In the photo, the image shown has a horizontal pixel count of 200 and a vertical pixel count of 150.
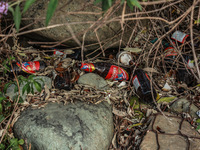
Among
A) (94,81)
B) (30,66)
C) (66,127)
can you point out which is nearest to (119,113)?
(94,81)

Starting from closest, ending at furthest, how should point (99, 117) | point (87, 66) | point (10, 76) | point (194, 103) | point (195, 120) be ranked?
1. point (99, 117)
2. point (195, 120)
3. point (194, 103)
4. point (10, 76)
5. point (87, 66)

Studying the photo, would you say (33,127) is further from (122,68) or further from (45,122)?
(122,68)

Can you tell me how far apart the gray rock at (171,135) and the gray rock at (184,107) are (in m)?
0.21

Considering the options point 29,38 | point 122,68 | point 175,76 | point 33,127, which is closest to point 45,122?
point 33,127

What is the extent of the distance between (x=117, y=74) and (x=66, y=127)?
98 centimetres

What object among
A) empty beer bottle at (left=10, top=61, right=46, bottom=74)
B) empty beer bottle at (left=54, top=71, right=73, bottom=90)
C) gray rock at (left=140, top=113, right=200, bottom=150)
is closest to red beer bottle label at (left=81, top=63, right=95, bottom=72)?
empty beer bottle at (left=54, top=71, right=73, bottom=90)

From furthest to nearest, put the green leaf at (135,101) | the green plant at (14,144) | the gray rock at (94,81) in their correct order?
the gray rock at (94,81), the green leaf at (135,101), the green plant at (14,144)

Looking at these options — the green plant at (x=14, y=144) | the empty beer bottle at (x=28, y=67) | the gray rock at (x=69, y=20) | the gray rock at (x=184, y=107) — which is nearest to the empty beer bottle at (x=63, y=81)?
the empty beer bottle at (x=28, y=67)

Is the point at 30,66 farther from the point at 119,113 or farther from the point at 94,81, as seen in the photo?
the point at 119,113

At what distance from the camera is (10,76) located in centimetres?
210

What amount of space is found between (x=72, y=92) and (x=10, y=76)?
77cm

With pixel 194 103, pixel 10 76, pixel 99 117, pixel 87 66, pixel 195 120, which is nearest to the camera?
pixel 99 117

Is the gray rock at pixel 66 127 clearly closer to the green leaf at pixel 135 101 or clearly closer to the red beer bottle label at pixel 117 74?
the green leaf at pixel 135 101

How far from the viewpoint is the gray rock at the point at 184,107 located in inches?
74.1
